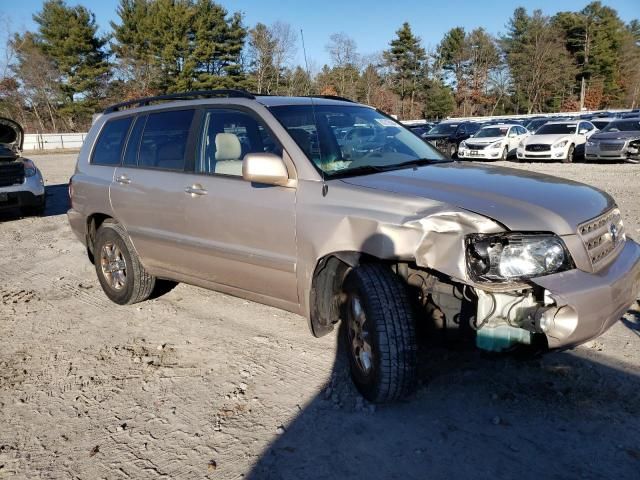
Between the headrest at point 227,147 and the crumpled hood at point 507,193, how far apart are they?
3.35 ft

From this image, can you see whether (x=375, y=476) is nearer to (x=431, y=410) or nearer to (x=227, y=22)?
(x=431, y=410)

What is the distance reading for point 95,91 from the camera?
49.6 meters

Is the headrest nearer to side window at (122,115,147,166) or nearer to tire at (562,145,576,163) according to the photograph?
side window at (122,115,147,166)

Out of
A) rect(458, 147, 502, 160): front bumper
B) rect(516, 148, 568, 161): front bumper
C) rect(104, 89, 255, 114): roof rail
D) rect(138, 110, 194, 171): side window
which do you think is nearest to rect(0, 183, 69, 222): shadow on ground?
rect(104, 89, 255, 114): roof rail

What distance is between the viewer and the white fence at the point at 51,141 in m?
38.4

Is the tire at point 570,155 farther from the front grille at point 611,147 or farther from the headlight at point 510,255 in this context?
the headlight at point 510,255

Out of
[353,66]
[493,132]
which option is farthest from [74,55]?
[493,132]

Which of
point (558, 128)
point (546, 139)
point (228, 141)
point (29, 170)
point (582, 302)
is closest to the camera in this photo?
point (582, 302)

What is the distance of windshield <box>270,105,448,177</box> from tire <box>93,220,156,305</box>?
81.6 inches

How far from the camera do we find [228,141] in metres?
3.89

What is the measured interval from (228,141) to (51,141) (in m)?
41.1

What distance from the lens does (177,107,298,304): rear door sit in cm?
342

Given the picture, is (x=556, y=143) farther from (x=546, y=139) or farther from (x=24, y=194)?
(x=24, y=194)

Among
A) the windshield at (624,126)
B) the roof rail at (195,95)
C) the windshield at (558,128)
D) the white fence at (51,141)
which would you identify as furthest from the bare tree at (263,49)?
the white fence at (51,141)
